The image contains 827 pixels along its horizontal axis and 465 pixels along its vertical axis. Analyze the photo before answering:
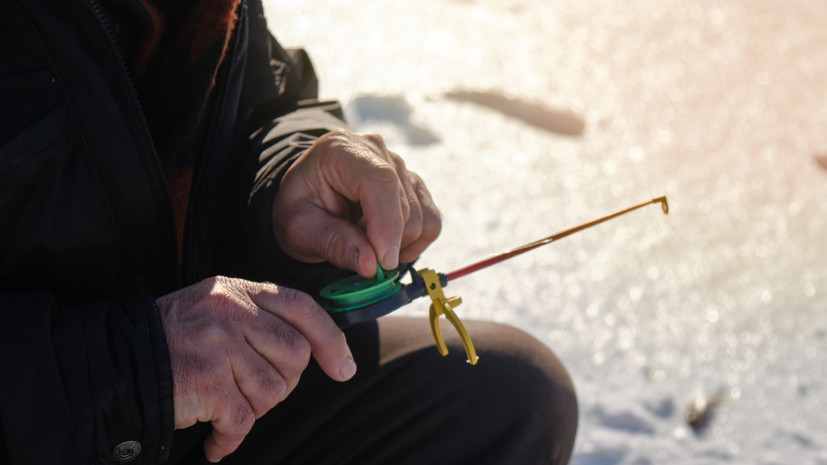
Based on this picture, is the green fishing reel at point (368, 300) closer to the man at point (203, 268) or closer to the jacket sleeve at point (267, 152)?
the man at point (203, 268)

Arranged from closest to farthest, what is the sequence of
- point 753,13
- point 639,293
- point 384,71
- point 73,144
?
1. point 73,144
2. point 639,293
3. point 384,71
4. point 753,13

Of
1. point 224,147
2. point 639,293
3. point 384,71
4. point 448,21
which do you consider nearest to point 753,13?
point 448,21

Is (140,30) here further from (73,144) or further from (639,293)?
(639,293)

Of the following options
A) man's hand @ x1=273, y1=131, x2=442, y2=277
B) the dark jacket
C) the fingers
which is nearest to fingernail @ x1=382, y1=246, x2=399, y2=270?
man's hand @ x1=273, y1=131, x2=442, y2=277

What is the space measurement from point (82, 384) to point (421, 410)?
52 cm

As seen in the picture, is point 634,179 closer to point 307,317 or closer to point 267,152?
point 267,152

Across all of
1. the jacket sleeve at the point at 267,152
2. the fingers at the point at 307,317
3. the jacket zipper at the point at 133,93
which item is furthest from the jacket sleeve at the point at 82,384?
the jacket sleeve at the point at 267,152

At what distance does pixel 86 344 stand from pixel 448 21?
10.6ft

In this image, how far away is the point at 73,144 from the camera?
0.97 metres

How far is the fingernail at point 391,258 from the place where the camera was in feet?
3.39

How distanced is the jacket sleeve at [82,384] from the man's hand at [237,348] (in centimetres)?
3

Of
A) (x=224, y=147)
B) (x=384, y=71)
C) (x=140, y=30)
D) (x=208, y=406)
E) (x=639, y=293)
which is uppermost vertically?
(x=140, y=30)

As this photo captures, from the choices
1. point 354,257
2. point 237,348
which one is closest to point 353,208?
point 354,257

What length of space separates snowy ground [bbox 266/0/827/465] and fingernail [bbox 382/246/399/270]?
91 cm
